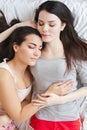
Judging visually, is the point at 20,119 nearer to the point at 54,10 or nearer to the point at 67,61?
the point at 67,61

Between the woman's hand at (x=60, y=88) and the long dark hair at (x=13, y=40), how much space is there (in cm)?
25

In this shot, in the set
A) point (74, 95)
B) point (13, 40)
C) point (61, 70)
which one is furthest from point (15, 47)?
point (74, 95)

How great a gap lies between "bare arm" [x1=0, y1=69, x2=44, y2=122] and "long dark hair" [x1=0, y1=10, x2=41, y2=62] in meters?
0.14

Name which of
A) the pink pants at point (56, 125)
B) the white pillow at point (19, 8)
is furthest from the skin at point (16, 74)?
the white pillow at point (19, 8)

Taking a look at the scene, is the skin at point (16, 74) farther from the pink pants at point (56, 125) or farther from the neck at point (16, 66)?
the pink pants at point (56, 125)

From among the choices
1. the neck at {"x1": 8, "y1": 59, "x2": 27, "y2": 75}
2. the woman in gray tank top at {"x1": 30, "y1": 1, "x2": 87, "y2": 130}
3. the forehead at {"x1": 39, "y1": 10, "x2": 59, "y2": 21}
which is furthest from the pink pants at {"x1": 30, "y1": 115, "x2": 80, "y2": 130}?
the forehead at {"x1": 39, "y1": 10, "x2": 59, "y2": 21}

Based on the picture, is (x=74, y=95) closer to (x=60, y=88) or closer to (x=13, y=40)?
(x=60, y=88)

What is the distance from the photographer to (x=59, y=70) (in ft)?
4.28

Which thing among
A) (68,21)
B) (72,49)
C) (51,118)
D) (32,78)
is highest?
(68,21)

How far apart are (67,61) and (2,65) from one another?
320 mm

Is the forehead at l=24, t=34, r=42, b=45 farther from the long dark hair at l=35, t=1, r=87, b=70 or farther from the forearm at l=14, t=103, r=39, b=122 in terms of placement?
the forearm at l=14, t=103, r=39, b=122

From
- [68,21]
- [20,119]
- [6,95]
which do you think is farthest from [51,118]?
[68,21]

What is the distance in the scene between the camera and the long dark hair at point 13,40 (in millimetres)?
1258

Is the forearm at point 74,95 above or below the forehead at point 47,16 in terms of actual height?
below
